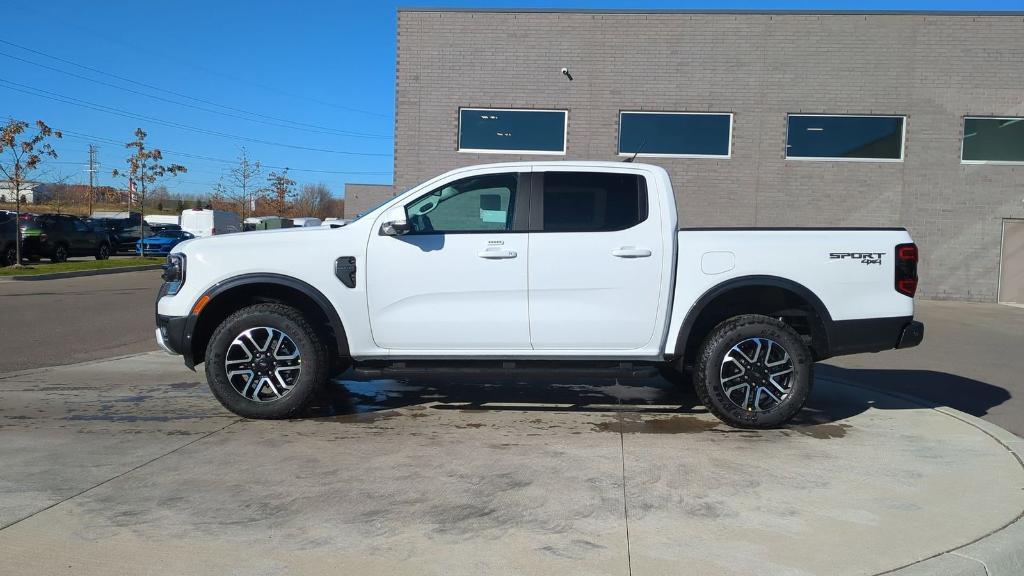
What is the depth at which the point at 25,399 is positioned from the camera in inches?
269

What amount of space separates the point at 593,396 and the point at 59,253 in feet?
88.0

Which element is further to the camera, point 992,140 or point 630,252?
point 992,140

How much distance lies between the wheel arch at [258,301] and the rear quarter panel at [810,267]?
8.46 ft

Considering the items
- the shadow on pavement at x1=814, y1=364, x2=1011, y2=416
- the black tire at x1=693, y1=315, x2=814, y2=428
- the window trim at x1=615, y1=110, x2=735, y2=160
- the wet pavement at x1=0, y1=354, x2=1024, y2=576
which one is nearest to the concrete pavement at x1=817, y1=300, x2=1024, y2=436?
the shadow on pavement at x1=814, y1=364, x2=1011, y2=416

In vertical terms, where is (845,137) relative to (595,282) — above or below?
above

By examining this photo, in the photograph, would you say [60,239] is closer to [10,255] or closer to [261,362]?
[10,255]

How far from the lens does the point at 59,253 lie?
28031 mm

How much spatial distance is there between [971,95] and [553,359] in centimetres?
1656

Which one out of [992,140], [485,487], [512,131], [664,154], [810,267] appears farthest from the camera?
[512,131]

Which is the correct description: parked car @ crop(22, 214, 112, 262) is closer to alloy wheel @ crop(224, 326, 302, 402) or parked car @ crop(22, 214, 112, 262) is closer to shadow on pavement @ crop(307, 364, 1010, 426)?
shadow on pavement @ crop(307, 364, 1010, 426)

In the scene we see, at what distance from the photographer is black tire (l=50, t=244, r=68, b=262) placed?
27.8 metres

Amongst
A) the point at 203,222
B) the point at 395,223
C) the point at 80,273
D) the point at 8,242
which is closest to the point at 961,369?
the point at 395,223

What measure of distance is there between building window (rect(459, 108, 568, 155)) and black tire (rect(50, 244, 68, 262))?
1743 centimetres

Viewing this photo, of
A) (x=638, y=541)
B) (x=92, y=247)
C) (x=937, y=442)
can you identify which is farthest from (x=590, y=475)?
(x=92, y=247)
